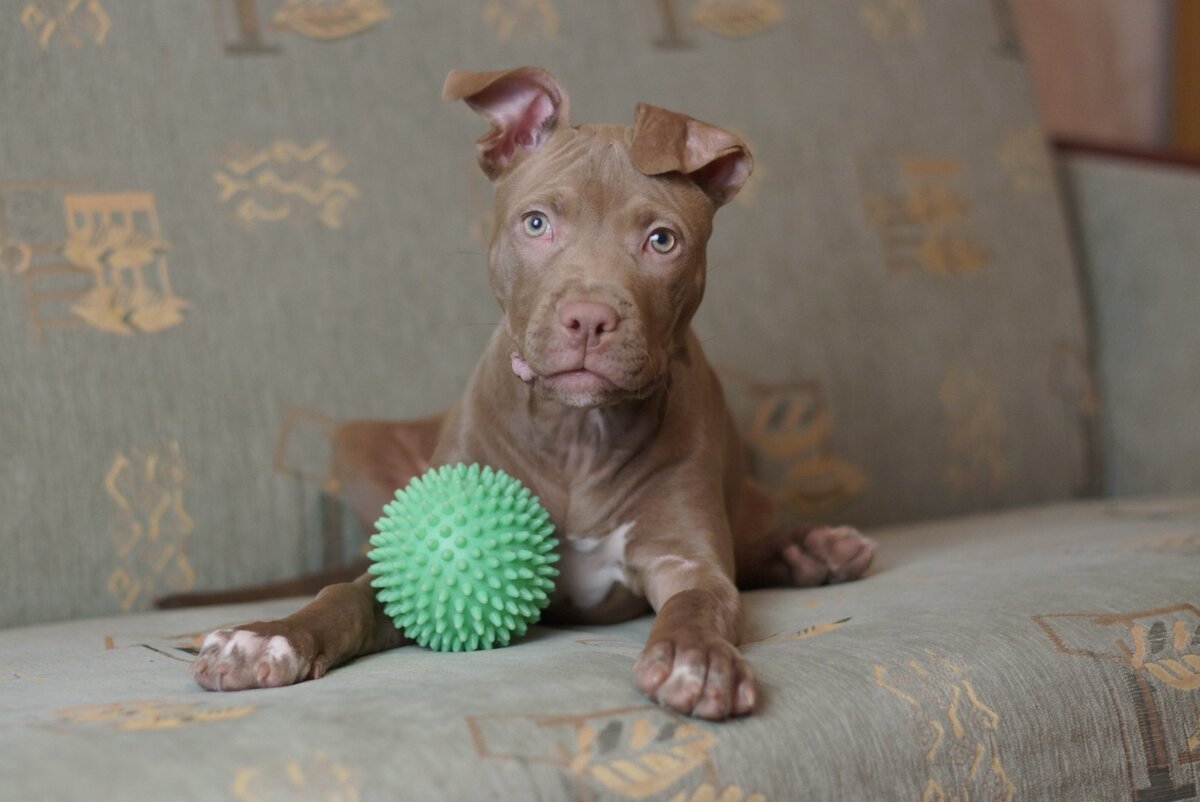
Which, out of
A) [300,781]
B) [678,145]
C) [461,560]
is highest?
[678,145]

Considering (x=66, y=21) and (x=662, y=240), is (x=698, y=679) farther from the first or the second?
(x=66, y=21)

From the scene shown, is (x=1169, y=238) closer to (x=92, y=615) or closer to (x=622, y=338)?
(x=622, y=338)

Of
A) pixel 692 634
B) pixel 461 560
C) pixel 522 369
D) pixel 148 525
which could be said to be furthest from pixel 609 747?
pixel 148 525

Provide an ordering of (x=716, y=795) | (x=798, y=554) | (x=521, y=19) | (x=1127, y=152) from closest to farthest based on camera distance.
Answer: (x=716, y=795), (x=798, y=554), (x=521, y=19), (x=1127, y=152)

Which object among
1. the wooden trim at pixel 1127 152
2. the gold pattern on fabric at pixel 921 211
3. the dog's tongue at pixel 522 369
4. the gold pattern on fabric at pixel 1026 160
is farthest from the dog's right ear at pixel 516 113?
the wooden trim at pixel 1127 152

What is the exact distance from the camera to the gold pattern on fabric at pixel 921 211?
3.32m

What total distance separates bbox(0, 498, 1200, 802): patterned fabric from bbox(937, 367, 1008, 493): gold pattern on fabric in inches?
39.4

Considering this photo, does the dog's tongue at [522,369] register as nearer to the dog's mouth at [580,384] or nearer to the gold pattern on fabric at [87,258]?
the dog's mouth at [580,384]

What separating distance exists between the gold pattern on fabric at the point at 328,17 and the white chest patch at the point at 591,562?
132 centimetres

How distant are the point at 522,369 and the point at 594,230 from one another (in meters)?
0.24

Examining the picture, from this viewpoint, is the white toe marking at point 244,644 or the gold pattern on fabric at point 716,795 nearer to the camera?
the gold pattern on fabric at point 716,795

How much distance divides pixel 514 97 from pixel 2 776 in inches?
53.0

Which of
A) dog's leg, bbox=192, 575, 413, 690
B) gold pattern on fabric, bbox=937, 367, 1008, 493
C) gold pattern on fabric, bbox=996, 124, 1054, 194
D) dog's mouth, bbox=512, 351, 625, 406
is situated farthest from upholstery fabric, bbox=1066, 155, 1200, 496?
dog's leg, bbox=192, 575, 413, 690

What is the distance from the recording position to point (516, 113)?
2.20 m
